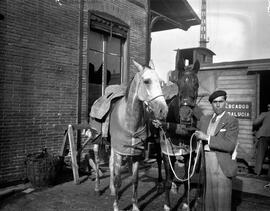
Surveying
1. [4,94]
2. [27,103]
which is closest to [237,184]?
[27,103]

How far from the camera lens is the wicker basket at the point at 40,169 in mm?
6379

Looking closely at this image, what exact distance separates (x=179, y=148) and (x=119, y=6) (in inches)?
245

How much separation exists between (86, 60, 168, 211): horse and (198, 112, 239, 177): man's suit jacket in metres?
0.80

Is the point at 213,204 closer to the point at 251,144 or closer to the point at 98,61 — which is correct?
the point at 251,144

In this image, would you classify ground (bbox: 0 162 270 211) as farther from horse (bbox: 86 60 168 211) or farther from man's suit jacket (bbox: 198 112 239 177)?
man's suit jacket (bbox: 198 112 239 177)

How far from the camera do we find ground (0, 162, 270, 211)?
5.43 metres

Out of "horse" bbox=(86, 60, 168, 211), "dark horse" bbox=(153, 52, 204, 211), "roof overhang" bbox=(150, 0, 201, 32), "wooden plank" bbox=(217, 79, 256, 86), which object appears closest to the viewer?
"horse" bbox=(86, 60, 168, 211)

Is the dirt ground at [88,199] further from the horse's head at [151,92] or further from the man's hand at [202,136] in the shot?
the horse's head at [151,92]

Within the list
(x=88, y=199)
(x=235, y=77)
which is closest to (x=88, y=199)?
(x=88, y=199)

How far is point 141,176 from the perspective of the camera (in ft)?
25.9

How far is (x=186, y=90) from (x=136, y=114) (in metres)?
1.12

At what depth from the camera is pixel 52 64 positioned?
746 centimetres

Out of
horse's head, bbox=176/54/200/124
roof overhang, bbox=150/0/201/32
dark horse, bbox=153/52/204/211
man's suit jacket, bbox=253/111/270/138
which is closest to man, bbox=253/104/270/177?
man's suit jacket, bbox=253/111/270/138

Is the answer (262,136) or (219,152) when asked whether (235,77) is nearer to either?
(262,136)
